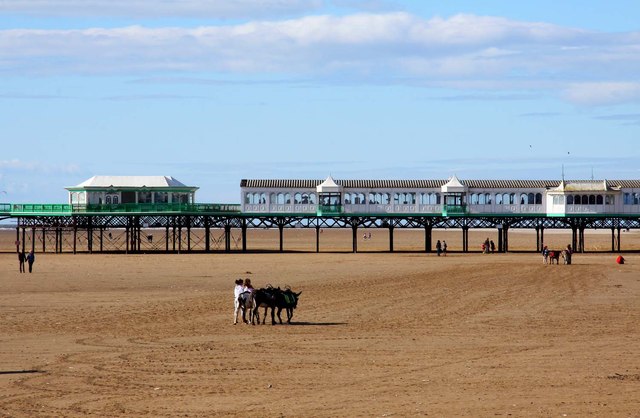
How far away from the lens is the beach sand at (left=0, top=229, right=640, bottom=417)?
16.9 m

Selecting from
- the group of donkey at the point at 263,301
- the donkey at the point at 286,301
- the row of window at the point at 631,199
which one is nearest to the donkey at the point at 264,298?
the group of donkey at the point at 263,301

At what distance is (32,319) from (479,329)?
10.8 meters

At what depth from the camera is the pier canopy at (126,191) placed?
81.9 metres

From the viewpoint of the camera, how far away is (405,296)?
3778 centimetres

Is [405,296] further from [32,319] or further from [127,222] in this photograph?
[127,222]

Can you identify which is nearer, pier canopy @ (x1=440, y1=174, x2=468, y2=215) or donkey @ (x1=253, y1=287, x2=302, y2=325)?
donkey @ (x1=253, y1=287, x2=302, y2=325)

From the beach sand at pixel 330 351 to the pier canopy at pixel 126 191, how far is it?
3780 centimetres

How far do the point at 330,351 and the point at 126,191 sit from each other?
6133 cm

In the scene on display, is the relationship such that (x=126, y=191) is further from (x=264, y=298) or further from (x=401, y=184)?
(x=264, y=298)

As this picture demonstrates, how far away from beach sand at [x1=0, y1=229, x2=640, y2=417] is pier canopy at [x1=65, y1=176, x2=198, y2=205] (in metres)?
37.8

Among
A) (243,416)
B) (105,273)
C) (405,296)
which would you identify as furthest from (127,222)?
(243,416)

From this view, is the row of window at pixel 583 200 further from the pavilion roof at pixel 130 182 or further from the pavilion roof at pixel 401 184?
the pavilion roof at pixel 130 182

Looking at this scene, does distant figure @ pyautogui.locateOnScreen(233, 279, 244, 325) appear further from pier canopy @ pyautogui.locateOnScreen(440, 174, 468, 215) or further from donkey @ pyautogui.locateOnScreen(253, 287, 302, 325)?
pier canopy @ pyautogui.locateOnScreen(440, 174, 468, 215)

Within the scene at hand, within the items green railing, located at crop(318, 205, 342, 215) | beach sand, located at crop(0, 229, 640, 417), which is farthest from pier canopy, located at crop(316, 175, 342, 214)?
beach sand, located at crop(0, 229, 640, 417)
